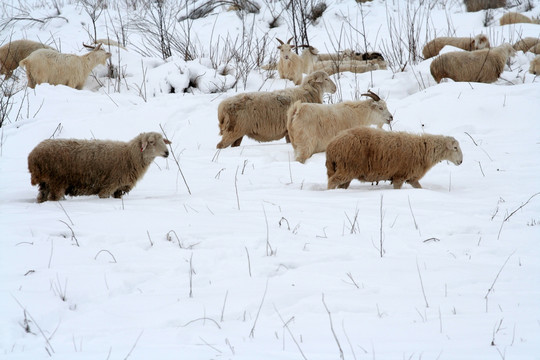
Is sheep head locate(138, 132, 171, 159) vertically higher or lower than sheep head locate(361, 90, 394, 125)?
lower

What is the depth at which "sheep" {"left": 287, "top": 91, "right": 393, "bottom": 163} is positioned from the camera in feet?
27.7

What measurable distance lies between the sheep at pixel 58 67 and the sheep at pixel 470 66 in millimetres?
7387

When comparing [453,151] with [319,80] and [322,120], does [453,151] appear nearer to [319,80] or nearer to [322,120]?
[322,120]

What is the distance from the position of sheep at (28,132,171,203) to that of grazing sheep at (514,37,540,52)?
433 inches

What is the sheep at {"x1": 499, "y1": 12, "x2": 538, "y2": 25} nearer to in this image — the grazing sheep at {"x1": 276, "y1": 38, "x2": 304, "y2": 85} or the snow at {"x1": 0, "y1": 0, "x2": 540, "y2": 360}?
the grazing sheep at {"x1": 276, "y1": 38, "x2": 304, "y2": 85}

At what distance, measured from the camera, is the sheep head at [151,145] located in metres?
6.58

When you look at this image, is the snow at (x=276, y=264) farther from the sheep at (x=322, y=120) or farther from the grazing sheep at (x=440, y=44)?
the grazing sheep at (x=440, y=44)

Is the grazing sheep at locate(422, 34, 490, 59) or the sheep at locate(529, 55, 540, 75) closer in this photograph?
the sheep at locate(529, 55, 540, 75)

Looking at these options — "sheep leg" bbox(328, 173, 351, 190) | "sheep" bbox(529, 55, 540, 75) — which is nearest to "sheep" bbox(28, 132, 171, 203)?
"sheep leg" bbox(328, 173, 351, 190)

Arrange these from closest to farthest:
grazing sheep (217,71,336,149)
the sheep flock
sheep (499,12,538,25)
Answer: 1. the sheep flock
2. grazing sheep (217,71,336,149)
3. sheep (499,12,538,25)

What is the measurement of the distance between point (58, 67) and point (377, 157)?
8528 millimetres

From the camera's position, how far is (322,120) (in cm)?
853

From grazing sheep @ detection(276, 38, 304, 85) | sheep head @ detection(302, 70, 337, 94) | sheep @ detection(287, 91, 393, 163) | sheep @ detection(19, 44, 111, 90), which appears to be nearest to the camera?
sheep @ detection(287, 91, 393, 163)

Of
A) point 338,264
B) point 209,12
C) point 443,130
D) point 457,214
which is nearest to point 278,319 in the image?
point 338,264
